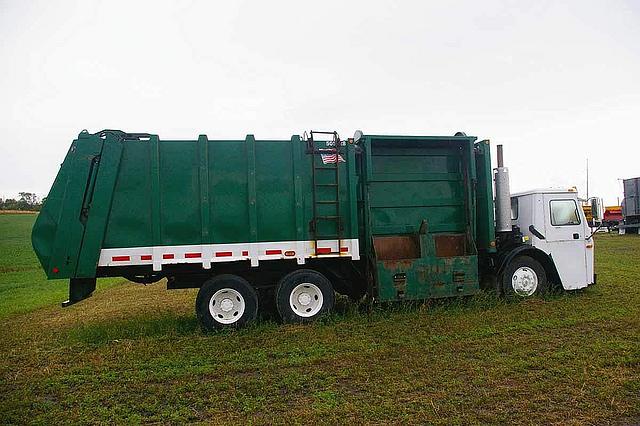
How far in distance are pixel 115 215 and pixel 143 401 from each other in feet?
12.5

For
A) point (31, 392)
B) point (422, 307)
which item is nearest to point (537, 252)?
point (422, 307)

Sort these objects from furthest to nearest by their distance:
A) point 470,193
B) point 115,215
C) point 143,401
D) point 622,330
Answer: point 470,193, point 115,215, point 622,330, point 143,401

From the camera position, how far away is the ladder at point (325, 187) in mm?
8555

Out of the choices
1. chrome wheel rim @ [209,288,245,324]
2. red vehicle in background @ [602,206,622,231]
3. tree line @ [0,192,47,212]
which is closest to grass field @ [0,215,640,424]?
chrome wheel rim @ [209,288,245,324]

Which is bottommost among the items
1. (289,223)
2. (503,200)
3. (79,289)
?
(79,289)

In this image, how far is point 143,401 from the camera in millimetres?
5000

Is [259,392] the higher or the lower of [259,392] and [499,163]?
the lower

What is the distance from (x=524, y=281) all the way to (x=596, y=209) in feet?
7.79

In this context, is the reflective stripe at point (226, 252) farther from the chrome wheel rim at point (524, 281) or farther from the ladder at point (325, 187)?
the chrome wheel rim at point (524, 281)

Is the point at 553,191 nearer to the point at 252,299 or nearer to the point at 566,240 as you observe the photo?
the point at 566,240

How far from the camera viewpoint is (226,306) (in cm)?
813

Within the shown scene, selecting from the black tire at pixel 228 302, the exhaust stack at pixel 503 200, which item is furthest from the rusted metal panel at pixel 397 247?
the black tire at pixel 228 302

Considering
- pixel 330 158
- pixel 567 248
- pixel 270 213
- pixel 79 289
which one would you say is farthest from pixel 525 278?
pixel 79 289

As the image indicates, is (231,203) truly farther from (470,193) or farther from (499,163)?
(499,163)
